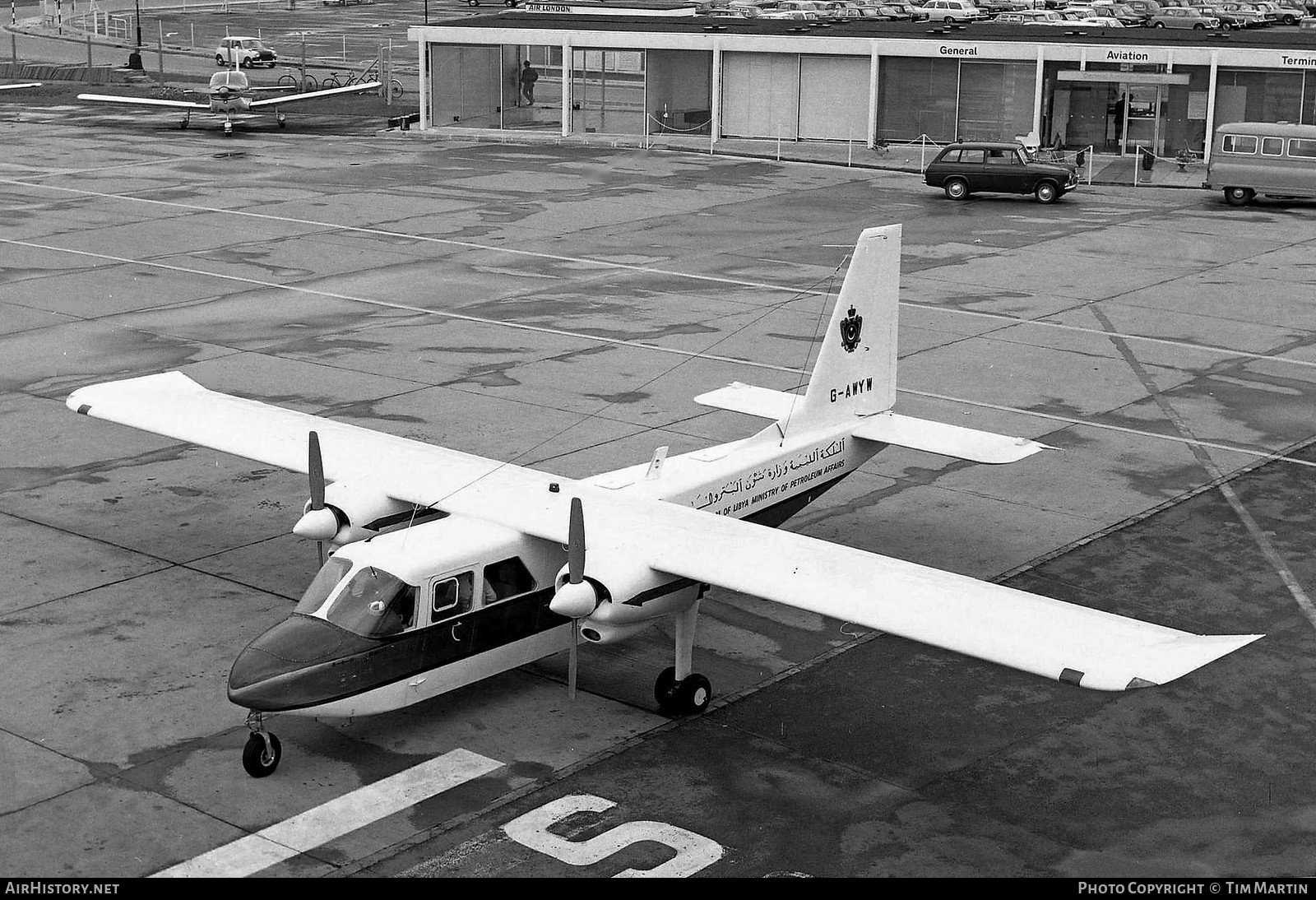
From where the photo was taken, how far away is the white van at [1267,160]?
50.1 metres

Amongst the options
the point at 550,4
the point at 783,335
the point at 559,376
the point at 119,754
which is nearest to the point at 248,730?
the point at 119,754

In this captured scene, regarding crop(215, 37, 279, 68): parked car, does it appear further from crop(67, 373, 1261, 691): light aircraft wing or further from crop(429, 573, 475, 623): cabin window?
crop(429, 573, 475, 623): cabin window

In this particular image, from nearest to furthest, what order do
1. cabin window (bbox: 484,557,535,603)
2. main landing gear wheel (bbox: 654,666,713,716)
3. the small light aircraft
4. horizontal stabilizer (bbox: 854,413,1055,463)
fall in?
cabin window (bbox: 484,557,535,603) → main landing gear wheel (bbox: 654,666,713,716) → horizontal stabilizer (bbox: 854,413,1055,463) → the small light aircraft

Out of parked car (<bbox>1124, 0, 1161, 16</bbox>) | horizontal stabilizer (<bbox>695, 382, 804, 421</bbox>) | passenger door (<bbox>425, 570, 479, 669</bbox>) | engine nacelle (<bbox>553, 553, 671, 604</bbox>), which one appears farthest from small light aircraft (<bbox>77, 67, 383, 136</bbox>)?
engine nacelle (<bbox>553, 553, 671, 604</bbox>)

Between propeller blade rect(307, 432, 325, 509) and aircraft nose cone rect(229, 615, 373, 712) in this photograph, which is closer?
aircraft nose cone rect(229, 615, 373, 712)

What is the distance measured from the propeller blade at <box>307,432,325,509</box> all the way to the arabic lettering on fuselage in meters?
4.48

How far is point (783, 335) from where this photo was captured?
3397 centimetres

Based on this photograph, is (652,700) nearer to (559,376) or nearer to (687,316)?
(559,376)

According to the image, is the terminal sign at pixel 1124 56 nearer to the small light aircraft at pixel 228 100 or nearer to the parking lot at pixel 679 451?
the parking lot at pixel 679 451

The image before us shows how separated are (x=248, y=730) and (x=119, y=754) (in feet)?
4.37

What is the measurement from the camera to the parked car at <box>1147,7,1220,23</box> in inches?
3570

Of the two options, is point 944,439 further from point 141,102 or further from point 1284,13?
point 1284,13

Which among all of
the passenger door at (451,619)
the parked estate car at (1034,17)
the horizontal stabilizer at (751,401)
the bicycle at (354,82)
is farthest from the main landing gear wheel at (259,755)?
the parked estate car at (1034,17)

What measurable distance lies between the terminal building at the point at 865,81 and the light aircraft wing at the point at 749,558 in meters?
44.1
